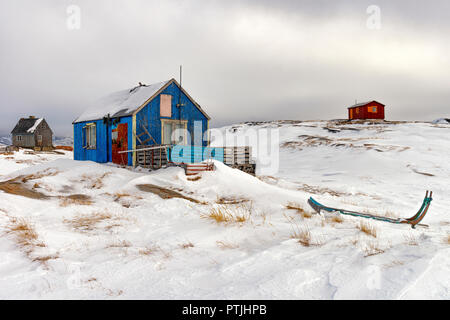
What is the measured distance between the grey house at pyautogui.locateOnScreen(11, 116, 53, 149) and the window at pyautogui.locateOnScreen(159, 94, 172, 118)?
3923 centimetres

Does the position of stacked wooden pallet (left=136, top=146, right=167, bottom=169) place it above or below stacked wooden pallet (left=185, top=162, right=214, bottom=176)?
above

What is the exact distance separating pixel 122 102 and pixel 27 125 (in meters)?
38.0

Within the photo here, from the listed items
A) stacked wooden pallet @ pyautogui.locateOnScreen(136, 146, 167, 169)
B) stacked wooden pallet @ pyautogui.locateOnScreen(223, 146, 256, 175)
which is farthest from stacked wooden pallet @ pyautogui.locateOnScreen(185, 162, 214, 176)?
stacked wooden pallet @ pyautogui.locateOnScreen(223, 146, 256, 175)

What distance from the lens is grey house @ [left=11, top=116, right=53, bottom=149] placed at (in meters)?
45.8

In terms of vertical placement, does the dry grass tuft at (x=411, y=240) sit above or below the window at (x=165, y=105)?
below

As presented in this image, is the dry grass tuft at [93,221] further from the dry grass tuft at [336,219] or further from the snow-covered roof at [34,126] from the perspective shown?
the snow-covered roof at [34,126]

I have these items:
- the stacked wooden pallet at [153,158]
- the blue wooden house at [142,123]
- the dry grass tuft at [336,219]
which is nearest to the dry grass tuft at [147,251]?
the dry grass tuft at [336,219]

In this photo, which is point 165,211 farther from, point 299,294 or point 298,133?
point 298,133

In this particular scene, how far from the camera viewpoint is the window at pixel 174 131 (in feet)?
55.8

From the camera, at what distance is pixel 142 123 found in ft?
53.4

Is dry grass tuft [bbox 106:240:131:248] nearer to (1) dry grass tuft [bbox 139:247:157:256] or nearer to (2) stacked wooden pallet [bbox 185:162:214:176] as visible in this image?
(1) dry grass tuft [bbox 139:247:157:256]

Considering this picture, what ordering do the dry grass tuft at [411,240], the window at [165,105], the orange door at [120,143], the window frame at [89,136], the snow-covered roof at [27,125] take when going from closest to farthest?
the dry grass tuft at [411,240] < the orange door at [120,143] < the window at [165,105] < the window frame at [89,136] < the snow-covered roof at [27,125]

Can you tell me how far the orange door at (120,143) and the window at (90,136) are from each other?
2.41 metres

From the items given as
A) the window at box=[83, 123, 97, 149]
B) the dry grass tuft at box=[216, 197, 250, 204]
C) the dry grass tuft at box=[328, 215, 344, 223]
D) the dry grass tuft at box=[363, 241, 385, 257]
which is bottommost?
the dry grass tuft at box=[216, 197, 250, 204]
